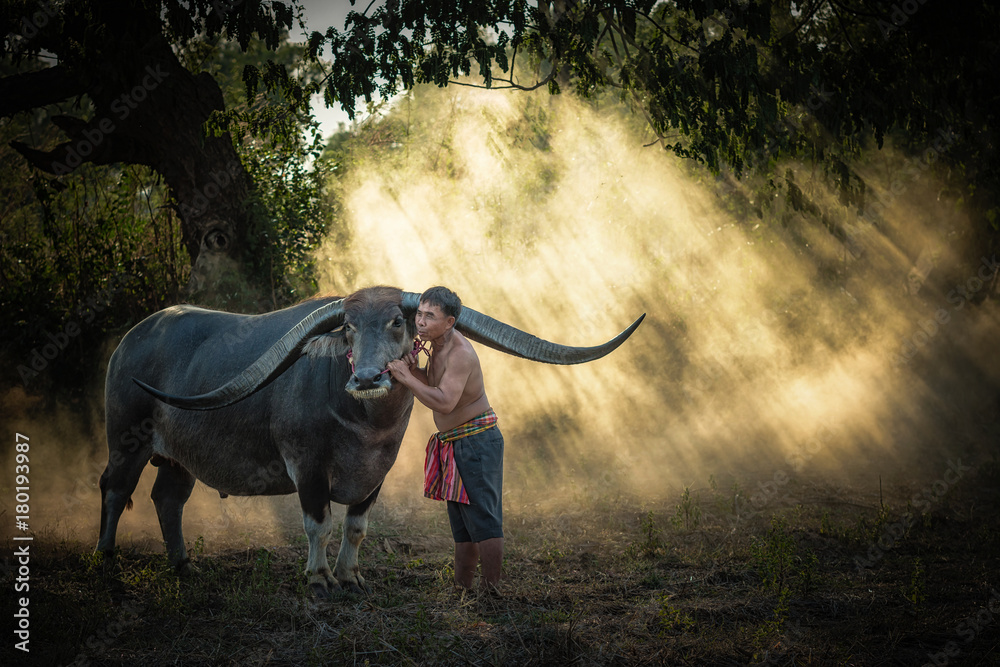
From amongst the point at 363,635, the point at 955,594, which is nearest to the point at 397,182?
the point at 363,635

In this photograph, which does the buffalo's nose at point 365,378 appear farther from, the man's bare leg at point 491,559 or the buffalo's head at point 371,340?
the man's bare leg at point 491,559

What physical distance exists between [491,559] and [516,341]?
4.24ft

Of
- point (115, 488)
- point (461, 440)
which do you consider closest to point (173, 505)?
point (115, 488)

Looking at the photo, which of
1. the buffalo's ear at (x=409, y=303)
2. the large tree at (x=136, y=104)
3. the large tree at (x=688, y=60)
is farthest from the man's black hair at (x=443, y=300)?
the large tree at (x=136, y=104)

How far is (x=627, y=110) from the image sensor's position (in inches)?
405

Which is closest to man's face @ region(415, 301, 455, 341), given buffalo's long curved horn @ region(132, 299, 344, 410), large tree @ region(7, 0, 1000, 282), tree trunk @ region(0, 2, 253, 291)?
buffalo's long curved horn @ region(132, 299, 344, 410)

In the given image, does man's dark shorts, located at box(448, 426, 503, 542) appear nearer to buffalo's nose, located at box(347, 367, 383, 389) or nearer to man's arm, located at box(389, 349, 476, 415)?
man's arm, located at box(389, 349, 476, 415)

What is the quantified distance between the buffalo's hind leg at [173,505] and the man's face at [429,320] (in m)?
2.61

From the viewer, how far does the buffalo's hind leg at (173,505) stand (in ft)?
16.1

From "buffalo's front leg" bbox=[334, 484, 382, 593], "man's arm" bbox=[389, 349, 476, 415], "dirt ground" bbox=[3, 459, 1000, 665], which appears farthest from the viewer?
"buffalo's front leg" bbox=[334, 484, 382, 593]

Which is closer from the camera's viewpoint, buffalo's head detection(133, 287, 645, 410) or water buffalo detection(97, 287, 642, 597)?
buffalo's head detection(133, 287, 645, 410)

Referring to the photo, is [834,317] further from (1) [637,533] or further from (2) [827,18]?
(1) [637,533]

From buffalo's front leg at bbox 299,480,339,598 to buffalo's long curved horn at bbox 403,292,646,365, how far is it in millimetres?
1331

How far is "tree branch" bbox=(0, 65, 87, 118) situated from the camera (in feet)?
21.4
